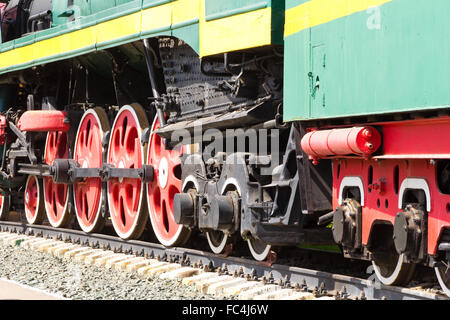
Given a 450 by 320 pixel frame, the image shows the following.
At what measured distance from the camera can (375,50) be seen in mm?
5297

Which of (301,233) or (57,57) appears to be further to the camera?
(57,57)

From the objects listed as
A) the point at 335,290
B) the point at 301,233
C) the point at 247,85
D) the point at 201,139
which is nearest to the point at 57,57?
the point at 201,139

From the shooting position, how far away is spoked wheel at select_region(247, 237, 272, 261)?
751 cm

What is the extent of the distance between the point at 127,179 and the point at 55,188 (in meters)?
2.36

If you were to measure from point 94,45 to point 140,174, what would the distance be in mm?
1755

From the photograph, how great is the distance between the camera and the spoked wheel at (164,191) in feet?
30.2

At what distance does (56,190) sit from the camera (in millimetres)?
12359

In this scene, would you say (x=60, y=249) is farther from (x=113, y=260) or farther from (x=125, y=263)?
(x=125, y=263)

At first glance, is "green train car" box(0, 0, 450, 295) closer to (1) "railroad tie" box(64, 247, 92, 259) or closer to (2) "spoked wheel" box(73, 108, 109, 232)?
(2) "spoked wheel" box(73, 108, 109, 232)

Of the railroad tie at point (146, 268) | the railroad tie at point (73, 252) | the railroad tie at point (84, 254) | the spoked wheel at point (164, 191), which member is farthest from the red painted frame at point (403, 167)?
the railroad tie at point (73, 252)

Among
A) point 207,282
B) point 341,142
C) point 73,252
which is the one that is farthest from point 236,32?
point 73,252

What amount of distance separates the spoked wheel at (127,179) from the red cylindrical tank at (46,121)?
4.64ft

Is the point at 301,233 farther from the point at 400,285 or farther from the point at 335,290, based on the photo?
the point at 400,285

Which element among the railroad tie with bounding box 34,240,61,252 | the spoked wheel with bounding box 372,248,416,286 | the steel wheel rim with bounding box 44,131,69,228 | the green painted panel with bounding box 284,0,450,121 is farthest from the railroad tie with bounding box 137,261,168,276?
the steel wheel rim with bounding box 44,131,69,228
